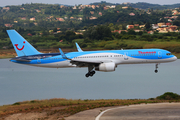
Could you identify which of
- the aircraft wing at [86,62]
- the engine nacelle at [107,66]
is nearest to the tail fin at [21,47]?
the aircraft wing at [86,62]

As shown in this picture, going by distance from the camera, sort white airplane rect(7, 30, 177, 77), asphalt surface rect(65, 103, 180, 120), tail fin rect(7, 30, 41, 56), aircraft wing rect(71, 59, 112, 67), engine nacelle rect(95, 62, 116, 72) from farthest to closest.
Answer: tail fin rect(7, 30, 41, 56) → white airplane rect(7, 30, 177, 77) → engine nacelle rect(95, 62, 116, 72) → aircraft wing rect(71, 59, 112, 67) → asphalt surface rect(65, 103, 180, 120)

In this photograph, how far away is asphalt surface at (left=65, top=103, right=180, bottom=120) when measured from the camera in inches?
1047

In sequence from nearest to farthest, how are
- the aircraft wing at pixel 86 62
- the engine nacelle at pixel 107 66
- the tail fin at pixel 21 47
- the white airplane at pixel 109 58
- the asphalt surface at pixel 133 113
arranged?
the asphalt surface at pixel 133 113
the aircraft wing at pixel 86 62
the engine nacelle at pixel 107 66
the white airplane at pixel 109 58
the tail fin at pixel 21 47

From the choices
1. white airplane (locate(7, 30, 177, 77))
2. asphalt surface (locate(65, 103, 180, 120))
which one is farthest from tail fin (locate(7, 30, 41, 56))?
asphalt surface (locate(65, 103, 180, 120))

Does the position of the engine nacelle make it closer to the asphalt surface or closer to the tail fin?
the tail fin

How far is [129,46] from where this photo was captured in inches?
5000

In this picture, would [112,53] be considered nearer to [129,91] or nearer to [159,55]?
[159,55]

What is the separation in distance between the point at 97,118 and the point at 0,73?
7701 centimetres

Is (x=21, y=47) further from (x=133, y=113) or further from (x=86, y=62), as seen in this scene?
(x=133, y=113)

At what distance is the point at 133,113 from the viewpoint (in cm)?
2844

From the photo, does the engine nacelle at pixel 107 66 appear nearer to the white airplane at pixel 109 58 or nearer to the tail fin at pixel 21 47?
the white airplane at pixel 109 58

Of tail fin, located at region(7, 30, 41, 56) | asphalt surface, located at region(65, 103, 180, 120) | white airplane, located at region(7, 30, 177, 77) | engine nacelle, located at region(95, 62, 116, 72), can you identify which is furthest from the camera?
tail fin, located at region(7, 30, 41, 56)

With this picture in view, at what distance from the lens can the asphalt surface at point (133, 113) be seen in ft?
87.2

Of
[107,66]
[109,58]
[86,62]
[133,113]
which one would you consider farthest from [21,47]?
[133,113]
